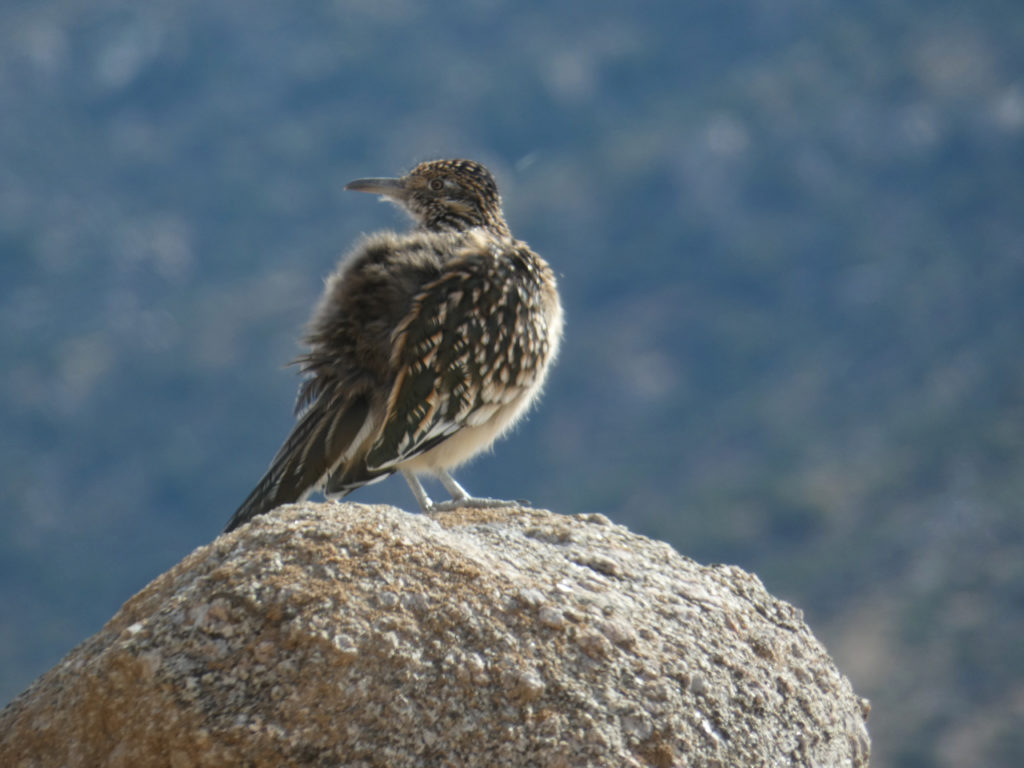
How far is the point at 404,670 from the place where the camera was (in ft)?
9.27

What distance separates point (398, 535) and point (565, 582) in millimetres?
480

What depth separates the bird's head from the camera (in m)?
6.47

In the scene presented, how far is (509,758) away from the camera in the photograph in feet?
8.98

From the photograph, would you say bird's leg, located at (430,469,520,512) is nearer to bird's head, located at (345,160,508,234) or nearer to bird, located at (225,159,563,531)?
bird, located at (225,159,563,531)

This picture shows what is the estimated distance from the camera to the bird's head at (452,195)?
255 inches

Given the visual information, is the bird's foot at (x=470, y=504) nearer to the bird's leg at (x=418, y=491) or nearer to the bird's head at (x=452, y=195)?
the bird's leg at (x=418, y=491)

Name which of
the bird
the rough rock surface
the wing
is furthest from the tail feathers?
the rough rock surface

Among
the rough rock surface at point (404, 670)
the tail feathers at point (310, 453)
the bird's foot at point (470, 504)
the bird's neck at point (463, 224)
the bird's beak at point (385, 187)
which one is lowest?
the rough rock surface at point (404, 670)

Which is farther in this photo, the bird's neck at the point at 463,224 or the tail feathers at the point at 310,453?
the bird's neck at the point at 463,224

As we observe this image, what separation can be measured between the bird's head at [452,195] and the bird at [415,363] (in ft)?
2.29

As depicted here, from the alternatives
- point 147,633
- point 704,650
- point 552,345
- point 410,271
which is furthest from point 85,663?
point 552,345

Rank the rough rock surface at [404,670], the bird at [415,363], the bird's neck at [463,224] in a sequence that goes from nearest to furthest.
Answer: the rough rock surface at [404,670], the bird at [415,363], the bird's neck at [463,224]

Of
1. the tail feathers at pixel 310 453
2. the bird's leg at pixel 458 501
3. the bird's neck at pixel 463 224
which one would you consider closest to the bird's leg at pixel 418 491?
the bird's leg at pixel 458 501

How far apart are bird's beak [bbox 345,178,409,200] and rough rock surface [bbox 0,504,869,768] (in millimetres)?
3528
